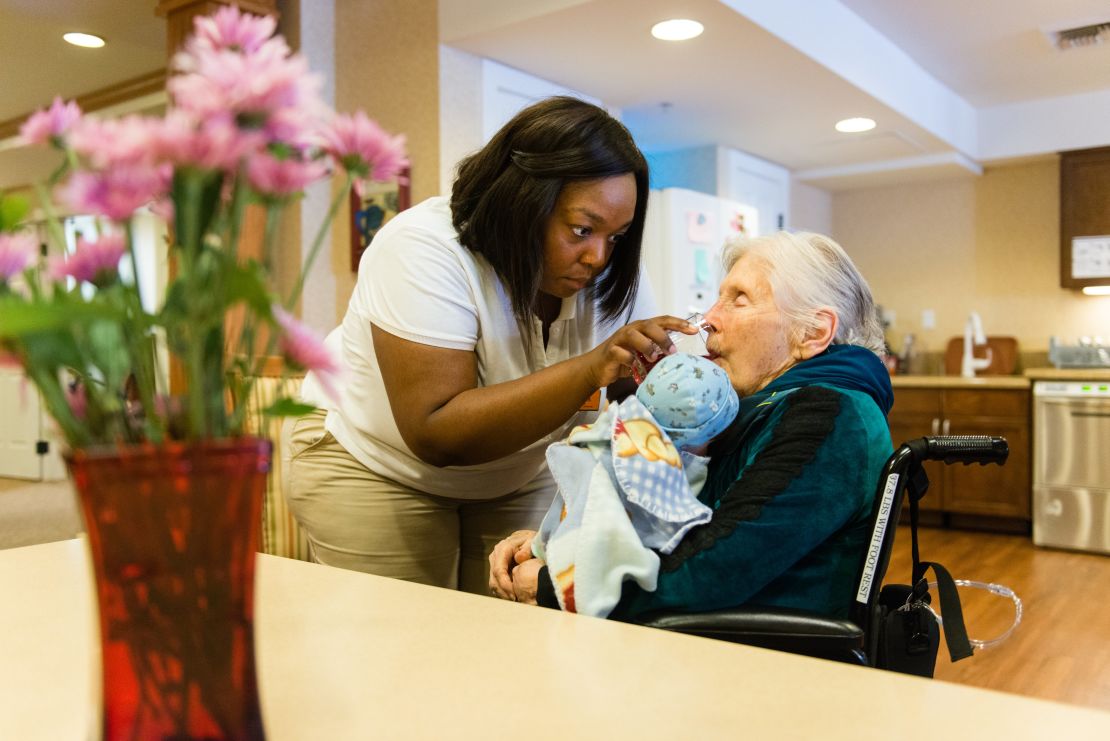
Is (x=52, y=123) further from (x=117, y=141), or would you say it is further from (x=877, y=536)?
(x=877, y=536)

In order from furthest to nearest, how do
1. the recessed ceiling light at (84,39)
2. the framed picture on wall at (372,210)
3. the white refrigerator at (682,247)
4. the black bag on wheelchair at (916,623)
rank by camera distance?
the white refrigerator at (682,247) < the recessed ceiling light at (84,39) < the framed picture on wall at (372,210) < the black bag on wheelchair at (916,623)

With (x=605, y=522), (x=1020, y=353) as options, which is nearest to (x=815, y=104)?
(x=1020, y=353)

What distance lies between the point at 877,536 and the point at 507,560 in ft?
1.79

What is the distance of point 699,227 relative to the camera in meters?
4.61

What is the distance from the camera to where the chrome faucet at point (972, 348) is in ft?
18.8

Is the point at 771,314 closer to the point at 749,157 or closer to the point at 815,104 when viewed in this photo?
the point at 815,104

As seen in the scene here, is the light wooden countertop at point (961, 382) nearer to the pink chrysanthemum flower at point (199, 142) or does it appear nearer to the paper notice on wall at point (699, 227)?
the paper notice on wall at point (699, 227)

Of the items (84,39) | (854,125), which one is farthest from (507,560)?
(854,125)

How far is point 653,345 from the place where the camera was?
1.30 m

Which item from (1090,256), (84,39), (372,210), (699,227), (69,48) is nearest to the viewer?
(372,210)

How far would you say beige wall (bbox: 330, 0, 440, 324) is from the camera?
11.2 ft

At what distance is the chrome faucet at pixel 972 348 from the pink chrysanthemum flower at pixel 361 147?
227 inches

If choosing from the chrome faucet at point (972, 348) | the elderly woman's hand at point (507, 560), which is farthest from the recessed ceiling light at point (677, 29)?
the chrome faucet at point (972, 348)

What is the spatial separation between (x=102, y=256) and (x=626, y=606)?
867 millimetres
